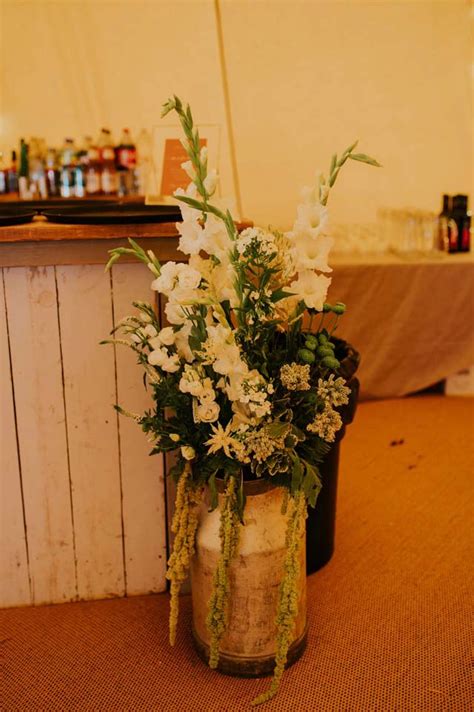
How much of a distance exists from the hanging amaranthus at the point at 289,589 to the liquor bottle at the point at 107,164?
3.09 metres

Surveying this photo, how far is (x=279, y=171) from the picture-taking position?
176 inches

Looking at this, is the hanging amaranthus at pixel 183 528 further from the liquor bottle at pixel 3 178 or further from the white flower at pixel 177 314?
the liquor bottle at pixel 3 178

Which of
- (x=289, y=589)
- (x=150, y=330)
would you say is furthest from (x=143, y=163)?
(x=289, y=589)

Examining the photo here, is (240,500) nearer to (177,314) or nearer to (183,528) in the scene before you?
(183,528)

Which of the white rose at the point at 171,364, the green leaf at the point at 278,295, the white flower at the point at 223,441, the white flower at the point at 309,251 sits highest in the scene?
the white flower at the point at 309,251

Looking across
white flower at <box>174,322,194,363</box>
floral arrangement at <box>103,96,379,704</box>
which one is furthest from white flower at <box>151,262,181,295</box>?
white flower at <box>174,322,194,363</box>

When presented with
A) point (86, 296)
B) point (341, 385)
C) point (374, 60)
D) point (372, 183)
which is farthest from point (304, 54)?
point (341, 385)

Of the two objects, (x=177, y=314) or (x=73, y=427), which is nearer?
(x=177, y=314)

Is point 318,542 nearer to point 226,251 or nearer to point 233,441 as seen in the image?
point 233,441

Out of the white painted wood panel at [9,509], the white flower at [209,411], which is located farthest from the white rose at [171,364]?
the white painted wood panel at [9,509]

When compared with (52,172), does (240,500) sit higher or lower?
lower

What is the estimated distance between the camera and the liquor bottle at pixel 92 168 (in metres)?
4.29

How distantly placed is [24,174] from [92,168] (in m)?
0.38

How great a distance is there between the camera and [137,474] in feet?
6.73
